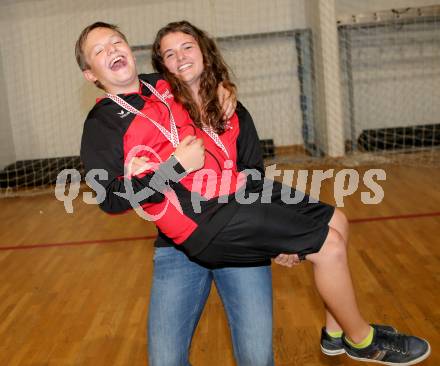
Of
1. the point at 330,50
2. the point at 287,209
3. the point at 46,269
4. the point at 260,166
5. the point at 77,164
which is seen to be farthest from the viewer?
the point at 77,164

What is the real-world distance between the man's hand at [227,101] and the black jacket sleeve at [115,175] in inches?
14.2

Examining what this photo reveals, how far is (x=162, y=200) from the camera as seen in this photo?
1.71 meters

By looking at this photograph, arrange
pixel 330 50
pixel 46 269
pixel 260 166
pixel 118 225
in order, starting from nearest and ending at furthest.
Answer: pixel 260 166
pixel 46 269
pixel 118 225
pixel 330 50

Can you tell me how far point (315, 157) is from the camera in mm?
7430

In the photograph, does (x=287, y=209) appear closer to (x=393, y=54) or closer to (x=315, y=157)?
(x=315, y=157)

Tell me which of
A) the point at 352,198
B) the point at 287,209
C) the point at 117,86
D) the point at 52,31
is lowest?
the point at 352,198

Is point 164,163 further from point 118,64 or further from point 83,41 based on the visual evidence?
point 83,41

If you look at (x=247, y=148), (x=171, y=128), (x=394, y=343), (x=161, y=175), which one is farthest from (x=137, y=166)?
(x=394, y=343)

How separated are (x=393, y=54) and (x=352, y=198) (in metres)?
3.60

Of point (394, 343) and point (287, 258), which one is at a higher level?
point (287, 258)

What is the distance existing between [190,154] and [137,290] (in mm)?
2115

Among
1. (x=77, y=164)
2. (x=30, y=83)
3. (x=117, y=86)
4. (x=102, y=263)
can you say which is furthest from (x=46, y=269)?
(x=30, y=83)

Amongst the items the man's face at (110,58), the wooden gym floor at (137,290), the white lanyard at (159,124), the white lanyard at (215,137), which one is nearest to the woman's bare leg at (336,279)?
the white lanyard at (215,137)

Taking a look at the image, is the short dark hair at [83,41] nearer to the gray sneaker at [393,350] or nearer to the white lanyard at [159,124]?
the white lanyard at [159,124]
